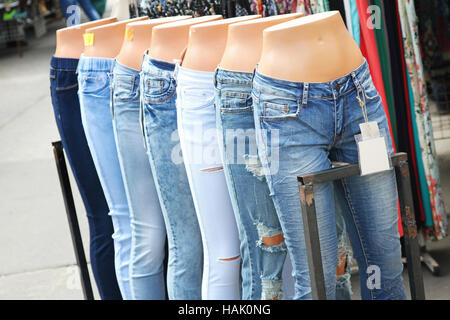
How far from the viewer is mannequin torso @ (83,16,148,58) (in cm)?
214

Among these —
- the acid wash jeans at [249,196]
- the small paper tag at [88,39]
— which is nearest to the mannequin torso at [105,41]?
the small paper tag at [88,39]

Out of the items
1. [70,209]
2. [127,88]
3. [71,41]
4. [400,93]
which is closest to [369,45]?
[400,93]

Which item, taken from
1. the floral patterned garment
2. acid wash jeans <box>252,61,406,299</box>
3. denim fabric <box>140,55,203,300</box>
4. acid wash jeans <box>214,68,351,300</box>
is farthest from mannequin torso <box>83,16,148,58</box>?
the floral patterned garment

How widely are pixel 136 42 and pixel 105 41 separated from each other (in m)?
0.18

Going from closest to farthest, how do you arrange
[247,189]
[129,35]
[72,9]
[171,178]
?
[247,189] < [171,178] < [129,35] < [72,9]

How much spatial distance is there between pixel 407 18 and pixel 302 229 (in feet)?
3.75

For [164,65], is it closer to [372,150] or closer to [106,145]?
[106,145]

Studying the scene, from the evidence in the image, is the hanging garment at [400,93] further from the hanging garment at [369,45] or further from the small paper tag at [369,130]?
the small paper tag at [369,130]

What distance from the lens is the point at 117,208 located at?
86.5 inches

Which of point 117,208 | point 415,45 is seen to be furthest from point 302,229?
point 415,45

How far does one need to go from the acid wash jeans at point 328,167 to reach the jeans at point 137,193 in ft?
1.98

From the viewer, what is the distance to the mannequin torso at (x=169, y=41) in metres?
1.88

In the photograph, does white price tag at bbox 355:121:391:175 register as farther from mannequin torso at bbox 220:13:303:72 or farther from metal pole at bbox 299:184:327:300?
mannequin torso at bbox 220:13:303:72

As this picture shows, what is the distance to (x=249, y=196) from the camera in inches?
66.9
